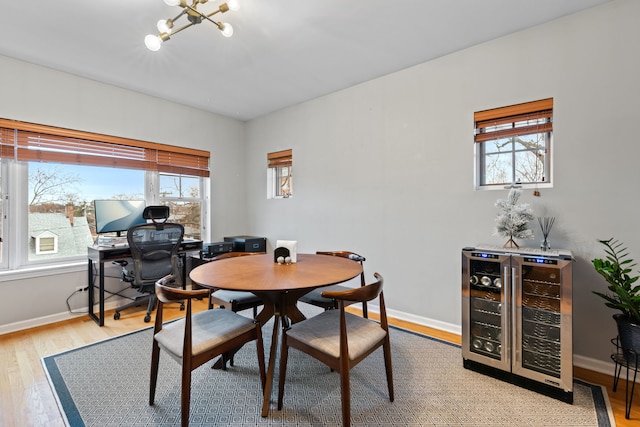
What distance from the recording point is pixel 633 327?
166 centimetres

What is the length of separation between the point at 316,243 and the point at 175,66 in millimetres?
2472

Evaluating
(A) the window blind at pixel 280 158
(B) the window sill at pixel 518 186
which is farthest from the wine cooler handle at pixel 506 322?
(A) the window blind at pixel 280 158

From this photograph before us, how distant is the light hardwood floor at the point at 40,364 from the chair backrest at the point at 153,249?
49cm

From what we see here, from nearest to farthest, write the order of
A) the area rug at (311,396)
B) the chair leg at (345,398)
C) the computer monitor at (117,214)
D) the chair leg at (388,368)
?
1. the chair leg at (345,398)
2. the area rug at (311,396)
3. the chair leg at (388,368)
4. the computer monitor at (117,214)

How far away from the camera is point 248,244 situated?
400cm

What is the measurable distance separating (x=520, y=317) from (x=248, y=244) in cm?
313

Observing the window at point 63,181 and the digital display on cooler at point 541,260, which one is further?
the window at point 63,181

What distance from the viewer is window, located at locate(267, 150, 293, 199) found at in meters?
4.08

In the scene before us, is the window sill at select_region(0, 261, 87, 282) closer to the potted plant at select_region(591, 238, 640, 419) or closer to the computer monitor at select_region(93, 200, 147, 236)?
the computer monitor at select_region(93, 200, 147, 236)

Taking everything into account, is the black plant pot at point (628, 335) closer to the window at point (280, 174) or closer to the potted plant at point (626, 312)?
the potted plant at point (626, 312)

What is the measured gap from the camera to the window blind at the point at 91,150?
2762 mm

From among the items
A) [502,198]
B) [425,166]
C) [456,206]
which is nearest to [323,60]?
[425,166]

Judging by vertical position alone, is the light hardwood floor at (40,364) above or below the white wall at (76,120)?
below

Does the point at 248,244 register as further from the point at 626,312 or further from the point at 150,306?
the point at 626,312
